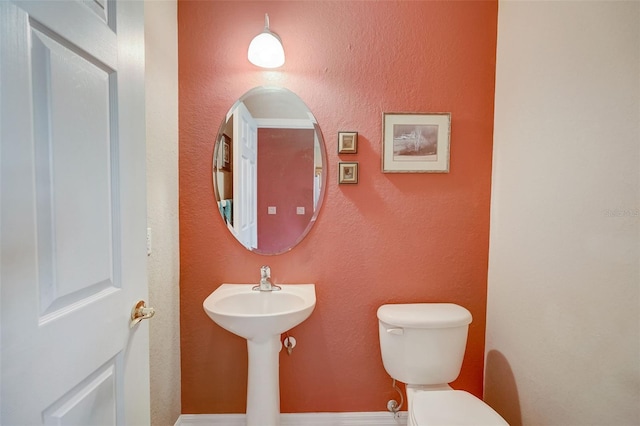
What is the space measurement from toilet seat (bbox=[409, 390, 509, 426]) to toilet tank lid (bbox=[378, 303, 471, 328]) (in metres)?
0.28

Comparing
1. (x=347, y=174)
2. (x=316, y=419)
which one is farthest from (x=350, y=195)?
(x=316, y=419)

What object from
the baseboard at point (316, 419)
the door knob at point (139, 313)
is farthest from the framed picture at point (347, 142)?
the baseboard at point (316, 419)

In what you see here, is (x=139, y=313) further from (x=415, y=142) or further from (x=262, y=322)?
(x=415, y=142)

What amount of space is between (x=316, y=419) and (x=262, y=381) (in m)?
0.50

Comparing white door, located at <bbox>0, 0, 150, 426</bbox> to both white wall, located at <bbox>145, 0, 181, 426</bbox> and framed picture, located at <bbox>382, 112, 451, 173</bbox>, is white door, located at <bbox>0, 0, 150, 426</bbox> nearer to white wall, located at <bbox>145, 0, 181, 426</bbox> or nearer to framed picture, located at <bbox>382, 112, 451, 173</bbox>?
white wall, located at <bbox>145, 0, 181, 426</bbox>

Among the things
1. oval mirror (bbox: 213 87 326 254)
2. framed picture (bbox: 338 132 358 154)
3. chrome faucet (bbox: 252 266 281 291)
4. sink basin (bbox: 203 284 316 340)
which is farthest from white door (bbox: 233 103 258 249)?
framed picture (bbox: 338 132 358 154)

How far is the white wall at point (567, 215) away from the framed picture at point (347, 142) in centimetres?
76

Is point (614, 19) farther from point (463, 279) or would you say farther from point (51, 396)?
point (51, 396)

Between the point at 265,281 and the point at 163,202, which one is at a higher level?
the point at 163,202

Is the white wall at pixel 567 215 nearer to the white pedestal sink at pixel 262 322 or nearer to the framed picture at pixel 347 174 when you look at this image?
the framed picture at pixel 347 174

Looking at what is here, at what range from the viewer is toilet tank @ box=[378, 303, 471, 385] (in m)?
1.29

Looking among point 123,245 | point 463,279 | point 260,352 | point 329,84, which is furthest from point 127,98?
point 463,279

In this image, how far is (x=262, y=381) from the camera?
127 centimetres

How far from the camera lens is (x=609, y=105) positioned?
0.93 metres
